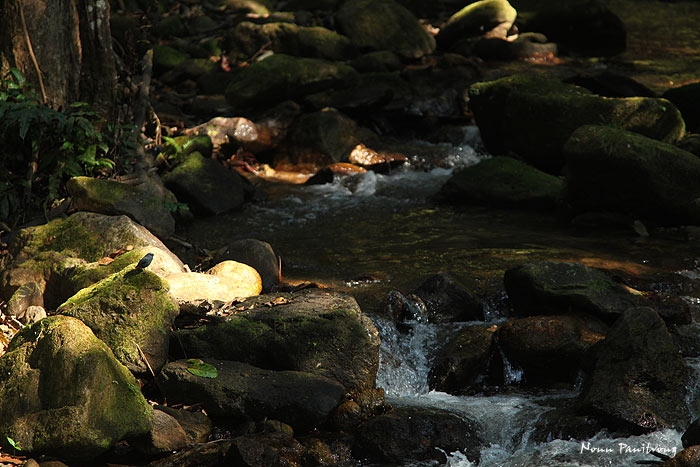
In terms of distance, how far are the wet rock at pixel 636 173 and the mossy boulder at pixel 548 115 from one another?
1313 millimetres

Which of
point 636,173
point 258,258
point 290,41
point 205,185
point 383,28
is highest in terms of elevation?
point 383,28

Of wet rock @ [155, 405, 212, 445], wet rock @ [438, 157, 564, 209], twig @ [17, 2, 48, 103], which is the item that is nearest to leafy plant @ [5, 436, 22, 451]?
wet rock @ [155, 405, 212, 445]

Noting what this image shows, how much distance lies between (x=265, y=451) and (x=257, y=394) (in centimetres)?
53

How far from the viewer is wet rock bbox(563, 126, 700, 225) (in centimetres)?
928

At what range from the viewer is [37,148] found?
828 centimetres

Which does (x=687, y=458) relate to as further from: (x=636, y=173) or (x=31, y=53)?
(x=31, y=53)

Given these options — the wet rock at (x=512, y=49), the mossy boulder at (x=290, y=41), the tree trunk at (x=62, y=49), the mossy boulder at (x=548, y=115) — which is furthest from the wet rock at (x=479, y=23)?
the tree trunk at (x=62, y=49)

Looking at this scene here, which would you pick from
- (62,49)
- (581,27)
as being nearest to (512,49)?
(581,27)

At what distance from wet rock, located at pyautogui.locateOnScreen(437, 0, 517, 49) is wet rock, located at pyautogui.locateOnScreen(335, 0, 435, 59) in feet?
2.29

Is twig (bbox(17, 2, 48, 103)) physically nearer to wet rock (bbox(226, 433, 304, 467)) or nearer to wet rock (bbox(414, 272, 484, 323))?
wet rock (bbox(414, 272, 484, 323))

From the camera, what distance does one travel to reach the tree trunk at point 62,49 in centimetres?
849

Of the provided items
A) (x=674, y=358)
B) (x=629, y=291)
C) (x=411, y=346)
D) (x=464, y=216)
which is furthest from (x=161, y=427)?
(x=464, y=216)

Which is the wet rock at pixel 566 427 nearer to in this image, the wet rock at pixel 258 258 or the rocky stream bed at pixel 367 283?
the rocky stream bed at pixel 367 283

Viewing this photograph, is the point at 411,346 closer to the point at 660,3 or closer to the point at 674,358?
the point at 674,358
